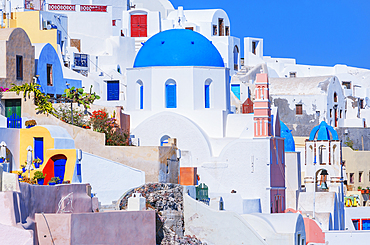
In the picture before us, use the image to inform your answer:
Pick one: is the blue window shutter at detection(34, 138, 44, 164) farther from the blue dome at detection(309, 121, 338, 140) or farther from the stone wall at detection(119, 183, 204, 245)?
the blue dome at detection(309, 121, 338, 140)

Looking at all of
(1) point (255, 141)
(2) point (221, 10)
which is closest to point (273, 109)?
(1) point (255, 141)

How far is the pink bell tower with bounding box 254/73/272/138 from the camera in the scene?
27766 millimetres

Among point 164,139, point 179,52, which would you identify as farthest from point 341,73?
point 164,139

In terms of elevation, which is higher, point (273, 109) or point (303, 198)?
point (273, 109)

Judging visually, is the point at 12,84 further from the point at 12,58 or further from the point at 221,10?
the point at 221,10

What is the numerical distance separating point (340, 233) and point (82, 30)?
1901 centimetres

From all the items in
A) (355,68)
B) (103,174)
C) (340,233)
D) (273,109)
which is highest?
(355,68)

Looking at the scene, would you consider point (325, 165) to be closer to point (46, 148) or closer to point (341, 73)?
point (46, 148)

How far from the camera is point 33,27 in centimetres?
3444

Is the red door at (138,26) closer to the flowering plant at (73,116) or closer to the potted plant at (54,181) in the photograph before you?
the flowering plant at (73,116)

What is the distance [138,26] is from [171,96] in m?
14.1

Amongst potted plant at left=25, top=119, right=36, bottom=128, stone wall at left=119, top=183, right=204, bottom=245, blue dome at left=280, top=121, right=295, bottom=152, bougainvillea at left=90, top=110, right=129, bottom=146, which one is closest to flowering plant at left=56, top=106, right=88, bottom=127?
bougainvillea at left=90, top=110, right=129, bottom=146

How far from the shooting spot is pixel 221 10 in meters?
47.2

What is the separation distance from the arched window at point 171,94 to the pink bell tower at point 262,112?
10.2 feet
